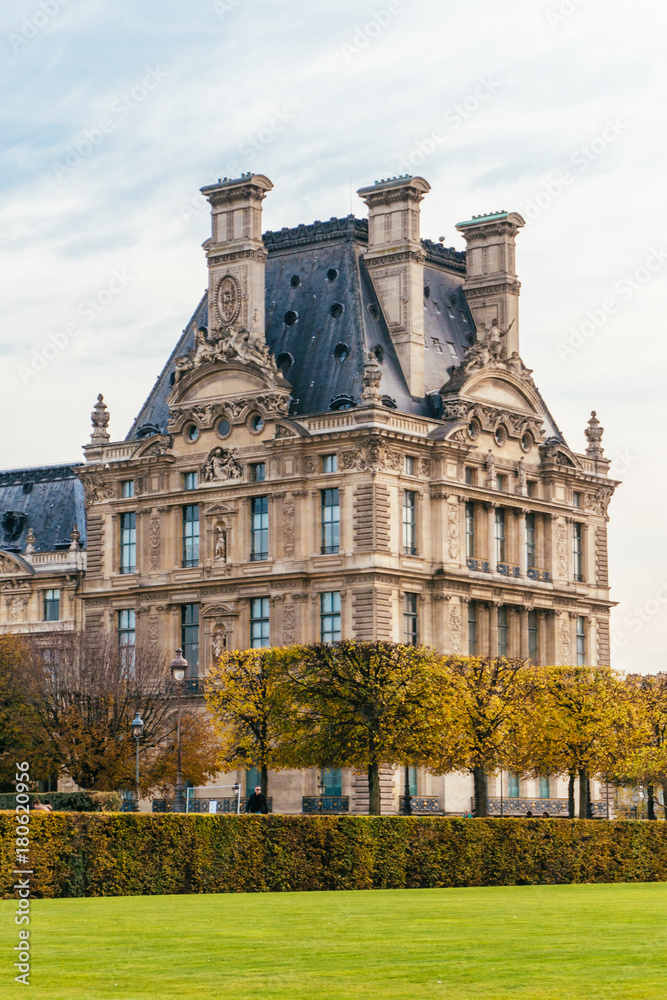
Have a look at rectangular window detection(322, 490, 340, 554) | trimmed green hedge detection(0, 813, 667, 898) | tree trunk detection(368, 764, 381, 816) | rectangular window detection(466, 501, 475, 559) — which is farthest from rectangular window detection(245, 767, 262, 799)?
trimmed green hedge detection(0, 813, 667, 898)

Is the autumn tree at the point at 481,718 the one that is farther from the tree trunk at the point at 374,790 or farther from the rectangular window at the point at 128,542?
the rectangular window at the point at 128,542

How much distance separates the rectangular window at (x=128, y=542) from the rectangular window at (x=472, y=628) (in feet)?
48.9

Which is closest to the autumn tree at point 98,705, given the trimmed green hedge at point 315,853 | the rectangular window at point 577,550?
the rectangular window at point 577,550

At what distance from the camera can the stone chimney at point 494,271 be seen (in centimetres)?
8681

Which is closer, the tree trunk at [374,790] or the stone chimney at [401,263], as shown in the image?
the tree trunk at [374,790]

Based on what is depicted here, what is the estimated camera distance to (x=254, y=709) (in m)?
68.4

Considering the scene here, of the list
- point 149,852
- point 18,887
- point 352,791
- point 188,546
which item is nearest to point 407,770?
point 352,791

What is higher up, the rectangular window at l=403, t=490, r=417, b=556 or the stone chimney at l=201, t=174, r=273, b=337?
the stone chimney at l=201, t=174, r=273, b=337

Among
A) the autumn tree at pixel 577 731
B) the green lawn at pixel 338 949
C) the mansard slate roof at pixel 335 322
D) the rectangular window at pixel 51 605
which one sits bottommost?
the green lawn at pixel 338 949

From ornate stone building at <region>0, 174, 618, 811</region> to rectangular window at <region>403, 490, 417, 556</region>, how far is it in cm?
11

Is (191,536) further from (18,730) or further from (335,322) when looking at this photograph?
(18,730)

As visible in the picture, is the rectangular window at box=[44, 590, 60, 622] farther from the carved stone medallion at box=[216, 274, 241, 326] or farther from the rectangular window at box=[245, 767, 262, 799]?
the carved stone medallion at box=[216, 274, 241, 326]

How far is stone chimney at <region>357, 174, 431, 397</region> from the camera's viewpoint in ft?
267

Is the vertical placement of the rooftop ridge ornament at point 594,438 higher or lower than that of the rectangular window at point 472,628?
higher
